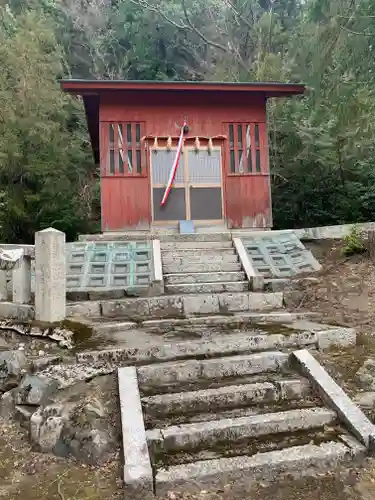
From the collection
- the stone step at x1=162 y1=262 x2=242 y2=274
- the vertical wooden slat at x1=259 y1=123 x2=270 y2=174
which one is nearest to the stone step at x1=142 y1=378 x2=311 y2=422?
the stone step at x1=162 y1=262 x2=242 y2=274

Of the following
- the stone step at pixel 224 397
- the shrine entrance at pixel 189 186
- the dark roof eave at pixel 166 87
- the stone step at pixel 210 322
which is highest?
the dark roof eave at pixel 166 87

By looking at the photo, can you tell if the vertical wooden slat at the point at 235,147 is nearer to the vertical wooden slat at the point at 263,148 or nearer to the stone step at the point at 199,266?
the vertical wooden slat at the point at 263,148

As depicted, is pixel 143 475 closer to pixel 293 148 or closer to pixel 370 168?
pixel 370 168

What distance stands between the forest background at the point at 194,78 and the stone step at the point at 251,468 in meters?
6.00

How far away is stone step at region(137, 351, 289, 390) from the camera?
403 cm

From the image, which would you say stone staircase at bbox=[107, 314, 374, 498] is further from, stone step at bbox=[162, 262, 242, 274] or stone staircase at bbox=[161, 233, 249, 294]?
stone step at bbox=[162, 262, 242, 274]

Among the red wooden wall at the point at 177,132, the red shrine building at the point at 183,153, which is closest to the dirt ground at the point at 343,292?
the red wooden wall at the point at 177,132

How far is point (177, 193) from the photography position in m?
10.3

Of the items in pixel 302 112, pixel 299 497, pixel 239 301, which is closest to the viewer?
pixel 299 497

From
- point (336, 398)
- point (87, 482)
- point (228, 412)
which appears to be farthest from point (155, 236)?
point (87, 482)

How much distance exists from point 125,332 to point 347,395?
8.34ft

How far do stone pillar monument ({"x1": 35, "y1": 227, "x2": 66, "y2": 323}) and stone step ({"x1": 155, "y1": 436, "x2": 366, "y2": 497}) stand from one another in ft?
9.21

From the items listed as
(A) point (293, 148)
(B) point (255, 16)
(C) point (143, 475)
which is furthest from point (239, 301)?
(B) point (255, 16)

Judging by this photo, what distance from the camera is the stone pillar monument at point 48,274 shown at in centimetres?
514
